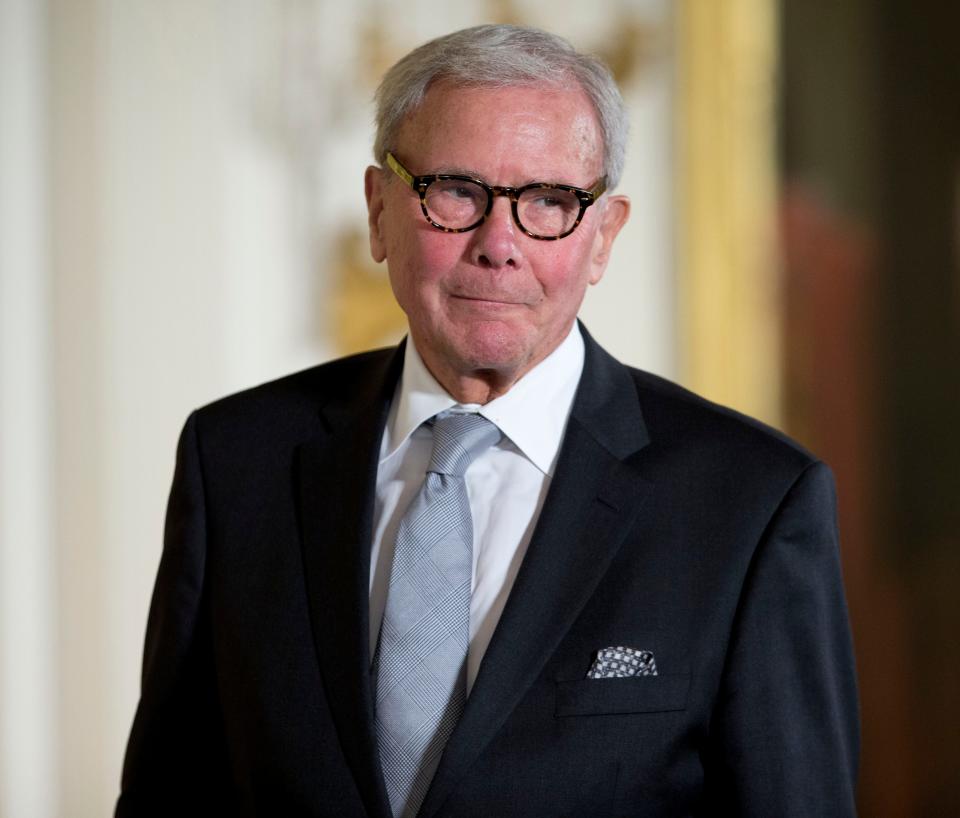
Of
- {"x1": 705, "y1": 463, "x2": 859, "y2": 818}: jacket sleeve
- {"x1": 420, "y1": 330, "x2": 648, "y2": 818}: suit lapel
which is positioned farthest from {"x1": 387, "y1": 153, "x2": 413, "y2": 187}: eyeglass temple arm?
{"x1": 705, "y1": 463, "x2": 859, "y2": 818}: jacket sleeve

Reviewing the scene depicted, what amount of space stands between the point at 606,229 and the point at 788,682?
609 mm

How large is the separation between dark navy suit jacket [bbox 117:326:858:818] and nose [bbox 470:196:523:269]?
0.75ft

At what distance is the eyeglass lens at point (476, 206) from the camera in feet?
5.03

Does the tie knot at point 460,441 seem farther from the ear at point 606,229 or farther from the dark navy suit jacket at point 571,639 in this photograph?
the ear at point 606,229

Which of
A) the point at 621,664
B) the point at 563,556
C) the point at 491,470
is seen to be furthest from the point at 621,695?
the point at 491,470

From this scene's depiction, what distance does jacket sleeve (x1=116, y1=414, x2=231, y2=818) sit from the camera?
1.67 metres

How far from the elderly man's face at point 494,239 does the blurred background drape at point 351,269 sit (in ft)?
6.73

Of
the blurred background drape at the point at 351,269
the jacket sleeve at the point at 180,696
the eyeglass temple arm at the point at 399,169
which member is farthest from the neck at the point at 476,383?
the blurred background drape at the point at 351,269

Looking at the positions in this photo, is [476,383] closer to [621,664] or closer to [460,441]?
[460,441]

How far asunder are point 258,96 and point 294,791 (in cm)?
249

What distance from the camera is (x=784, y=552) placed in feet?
4.93

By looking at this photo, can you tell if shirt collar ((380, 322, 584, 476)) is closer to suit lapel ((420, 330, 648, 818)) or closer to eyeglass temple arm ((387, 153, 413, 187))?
suit lapel ((420, 330, 648, 818))

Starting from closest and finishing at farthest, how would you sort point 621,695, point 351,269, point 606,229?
1. point 621,695
2. point 606,229
3. point 351,269

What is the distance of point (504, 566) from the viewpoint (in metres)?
1.55
